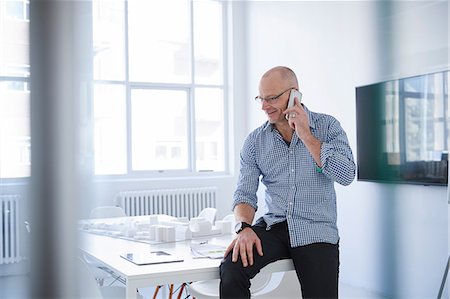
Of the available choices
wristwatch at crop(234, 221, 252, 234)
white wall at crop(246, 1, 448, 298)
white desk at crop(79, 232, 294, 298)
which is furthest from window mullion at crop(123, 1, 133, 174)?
wristwatch at crop(234, 221, 252, 234)

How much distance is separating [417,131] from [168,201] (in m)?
2.89

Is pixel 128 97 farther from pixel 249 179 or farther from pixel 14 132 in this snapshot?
pixel 14 132

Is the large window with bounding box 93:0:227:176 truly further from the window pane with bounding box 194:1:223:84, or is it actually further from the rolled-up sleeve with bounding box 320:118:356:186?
the rolled-up sleeve with bounding box 320:118:356:186

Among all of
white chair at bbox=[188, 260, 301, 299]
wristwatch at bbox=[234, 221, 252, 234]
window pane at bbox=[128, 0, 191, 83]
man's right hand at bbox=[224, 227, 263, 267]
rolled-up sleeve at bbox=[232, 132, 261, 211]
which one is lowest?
white chair at bbox=[188, 260, 301, 299]

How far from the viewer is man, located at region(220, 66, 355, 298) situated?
1639mm

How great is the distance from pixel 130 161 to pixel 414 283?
3.30 m

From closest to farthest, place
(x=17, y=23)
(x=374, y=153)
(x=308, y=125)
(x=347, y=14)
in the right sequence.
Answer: (x=17, y=23) < (x=308, y=125) < (x=374, y=153) < (x=347, y=14)

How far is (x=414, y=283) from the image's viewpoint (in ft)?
9.21

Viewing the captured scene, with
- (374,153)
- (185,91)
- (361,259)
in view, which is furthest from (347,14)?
(185,91)

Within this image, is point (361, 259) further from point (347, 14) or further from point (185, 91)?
point (185, 91)

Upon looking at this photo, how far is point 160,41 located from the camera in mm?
5594

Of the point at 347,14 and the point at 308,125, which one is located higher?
the point at 347,14

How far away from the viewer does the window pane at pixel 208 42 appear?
18.9ft

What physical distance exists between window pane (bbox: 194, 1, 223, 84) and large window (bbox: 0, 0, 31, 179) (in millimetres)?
5357
